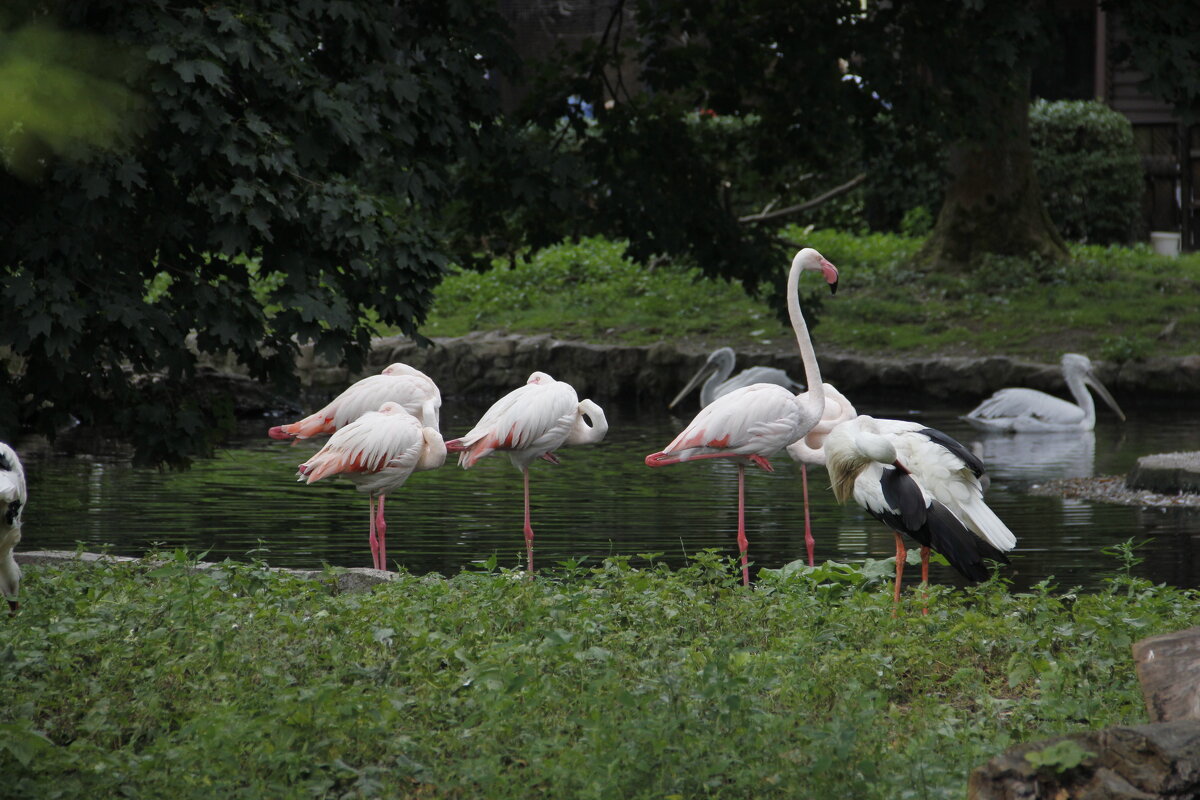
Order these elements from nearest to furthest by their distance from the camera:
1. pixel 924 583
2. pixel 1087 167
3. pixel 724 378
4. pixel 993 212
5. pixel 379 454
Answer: pixel 924 583 → pixel 379 454 → pixel 724 378 → pixel 993 212 → pixel 1087 167

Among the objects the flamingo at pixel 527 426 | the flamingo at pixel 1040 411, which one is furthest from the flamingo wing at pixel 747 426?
the flamingo at pixel 1040 411

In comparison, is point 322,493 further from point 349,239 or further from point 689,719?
point 689,719

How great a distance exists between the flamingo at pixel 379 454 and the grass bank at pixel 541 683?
1.19 m

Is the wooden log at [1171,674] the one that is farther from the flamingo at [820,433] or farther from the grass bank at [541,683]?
the flamingo at [820,433]

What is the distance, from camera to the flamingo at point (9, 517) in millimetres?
4996

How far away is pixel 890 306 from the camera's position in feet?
59.0

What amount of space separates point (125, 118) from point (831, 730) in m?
4.74

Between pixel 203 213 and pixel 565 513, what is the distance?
2985 millimetres

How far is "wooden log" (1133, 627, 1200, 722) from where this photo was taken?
3.72 meters

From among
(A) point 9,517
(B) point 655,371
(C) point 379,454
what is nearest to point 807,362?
(C) point 379,454

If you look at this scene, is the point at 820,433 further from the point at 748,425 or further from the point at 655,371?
the point at 655,371

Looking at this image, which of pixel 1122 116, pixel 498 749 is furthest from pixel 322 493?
pixel 1122 116

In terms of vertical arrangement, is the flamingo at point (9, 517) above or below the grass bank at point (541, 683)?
above

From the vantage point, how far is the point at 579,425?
7625mm
